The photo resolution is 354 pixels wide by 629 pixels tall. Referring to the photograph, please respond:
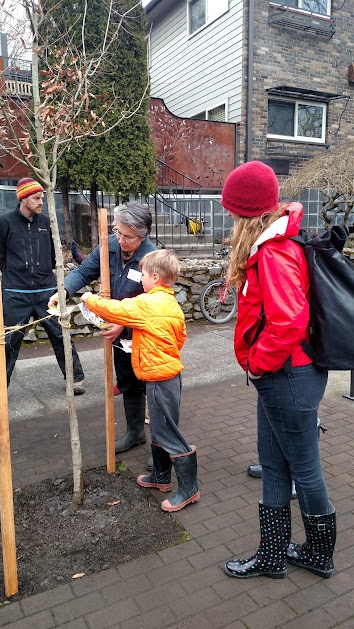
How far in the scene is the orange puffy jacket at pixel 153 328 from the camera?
274 cm

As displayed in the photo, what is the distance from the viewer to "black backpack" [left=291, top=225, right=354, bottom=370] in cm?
207

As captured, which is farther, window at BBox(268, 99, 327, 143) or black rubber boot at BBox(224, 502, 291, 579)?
window at BBox(268, 99, 327, 143)

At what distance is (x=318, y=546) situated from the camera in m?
2.37

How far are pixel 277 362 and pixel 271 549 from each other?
0.98 metres

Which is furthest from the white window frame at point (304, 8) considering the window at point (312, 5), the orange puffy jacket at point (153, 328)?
the orange puffy jacket at point (153, 328)

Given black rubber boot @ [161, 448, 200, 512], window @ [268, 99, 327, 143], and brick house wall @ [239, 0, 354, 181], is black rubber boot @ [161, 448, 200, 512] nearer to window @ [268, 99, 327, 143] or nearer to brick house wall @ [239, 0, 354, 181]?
brick house wall @ [239, 0, 354, 181]

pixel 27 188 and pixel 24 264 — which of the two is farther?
pixel 24 264

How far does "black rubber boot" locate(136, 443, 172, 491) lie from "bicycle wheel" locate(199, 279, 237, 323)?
5167 mm

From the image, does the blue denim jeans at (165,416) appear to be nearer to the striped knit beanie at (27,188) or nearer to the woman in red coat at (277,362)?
the woman in red coat at (277,362)

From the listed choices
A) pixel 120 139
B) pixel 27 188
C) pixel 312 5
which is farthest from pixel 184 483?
pixel 312 5

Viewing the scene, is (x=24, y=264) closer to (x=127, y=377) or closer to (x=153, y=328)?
(x=127, y=377)

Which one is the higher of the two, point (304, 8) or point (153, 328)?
point (304, 8)

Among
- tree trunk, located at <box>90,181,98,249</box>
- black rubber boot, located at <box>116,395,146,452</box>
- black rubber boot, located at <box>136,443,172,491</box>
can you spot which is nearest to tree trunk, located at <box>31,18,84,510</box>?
black rubber boot, located at <box>136,443,172,491</box>

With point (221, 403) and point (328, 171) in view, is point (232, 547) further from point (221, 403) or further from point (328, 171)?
point (328, 171)
